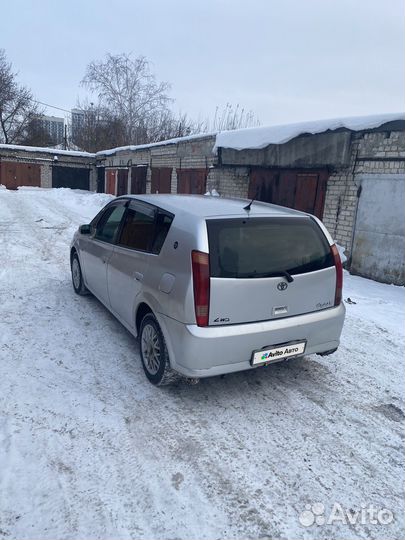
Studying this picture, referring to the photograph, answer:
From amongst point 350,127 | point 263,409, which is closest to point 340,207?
point 350,127

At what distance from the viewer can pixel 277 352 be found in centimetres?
299

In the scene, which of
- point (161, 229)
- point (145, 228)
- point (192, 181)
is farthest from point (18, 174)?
point (161, 229)

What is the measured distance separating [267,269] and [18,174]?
31.6 m

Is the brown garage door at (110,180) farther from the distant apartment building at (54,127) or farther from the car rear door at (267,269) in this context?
the car rear door at (267,269)

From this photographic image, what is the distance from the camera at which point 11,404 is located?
114 inches

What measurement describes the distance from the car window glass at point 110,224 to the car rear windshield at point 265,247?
1686 millimetres

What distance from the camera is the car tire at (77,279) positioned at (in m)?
5.37

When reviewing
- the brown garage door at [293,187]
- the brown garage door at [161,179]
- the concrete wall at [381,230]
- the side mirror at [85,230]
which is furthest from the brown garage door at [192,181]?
the side mirror at [85,230]

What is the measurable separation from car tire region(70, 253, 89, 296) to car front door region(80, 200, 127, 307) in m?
0.31

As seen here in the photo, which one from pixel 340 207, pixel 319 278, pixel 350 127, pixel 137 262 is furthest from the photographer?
pixel 340 207

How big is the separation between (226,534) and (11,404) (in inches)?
75.3

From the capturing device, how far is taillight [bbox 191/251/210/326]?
8.77 feet

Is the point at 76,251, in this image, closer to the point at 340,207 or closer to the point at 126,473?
the point at 126,473

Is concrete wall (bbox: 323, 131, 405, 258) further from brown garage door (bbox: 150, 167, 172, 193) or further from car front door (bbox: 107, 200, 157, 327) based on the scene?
brown garage door (bbox: 150, 167, 172, 193)
